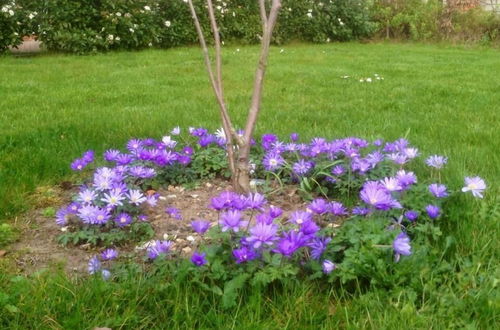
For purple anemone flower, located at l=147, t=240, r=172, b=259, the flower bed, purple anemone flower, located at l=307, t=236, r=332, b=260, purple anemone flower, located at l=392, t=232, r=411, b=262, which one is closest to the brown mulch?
the flower bed

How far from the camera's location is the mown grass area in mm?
1711

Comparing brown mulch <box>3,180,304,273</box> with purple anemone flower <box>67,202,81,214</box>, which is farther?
purple anemone flower <box>67,202,81,214</box>

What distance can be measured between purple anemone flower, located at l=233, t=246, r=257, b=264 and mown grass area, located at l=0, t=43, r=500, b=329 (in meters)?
0.11

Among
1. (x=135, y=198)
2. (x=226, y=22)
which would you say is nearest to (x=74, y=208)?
(x=135, y=198)

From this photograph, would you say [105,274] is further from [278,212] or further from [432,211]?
[432,211]

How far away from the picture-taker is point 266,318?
1.72 meters

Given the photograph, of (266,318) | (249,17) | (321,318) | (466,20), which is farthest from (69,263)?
(466,20)

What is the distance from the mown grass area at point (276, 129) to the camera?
171 centimetres

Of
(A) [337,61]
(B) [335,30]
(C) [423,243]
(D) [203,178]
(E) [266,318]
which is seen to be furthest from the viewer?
(B) [335,30]

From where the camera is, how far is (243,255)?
71.1 inches

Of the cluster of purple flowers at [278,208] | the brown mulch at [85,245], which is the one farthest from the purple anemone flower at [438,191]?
→ the brown mulch at [85,245]

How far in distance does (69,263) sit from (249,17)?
10.1 meters

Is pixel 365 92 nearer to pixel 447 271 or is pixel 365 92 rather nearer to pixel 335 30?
pixel 447 271

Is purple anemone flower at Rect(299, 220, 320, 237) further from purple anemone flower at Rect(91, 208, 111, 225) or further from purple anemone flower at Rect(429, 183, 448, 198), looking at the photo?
purple anemone flower at Rect(91, 208, 111, 225)
